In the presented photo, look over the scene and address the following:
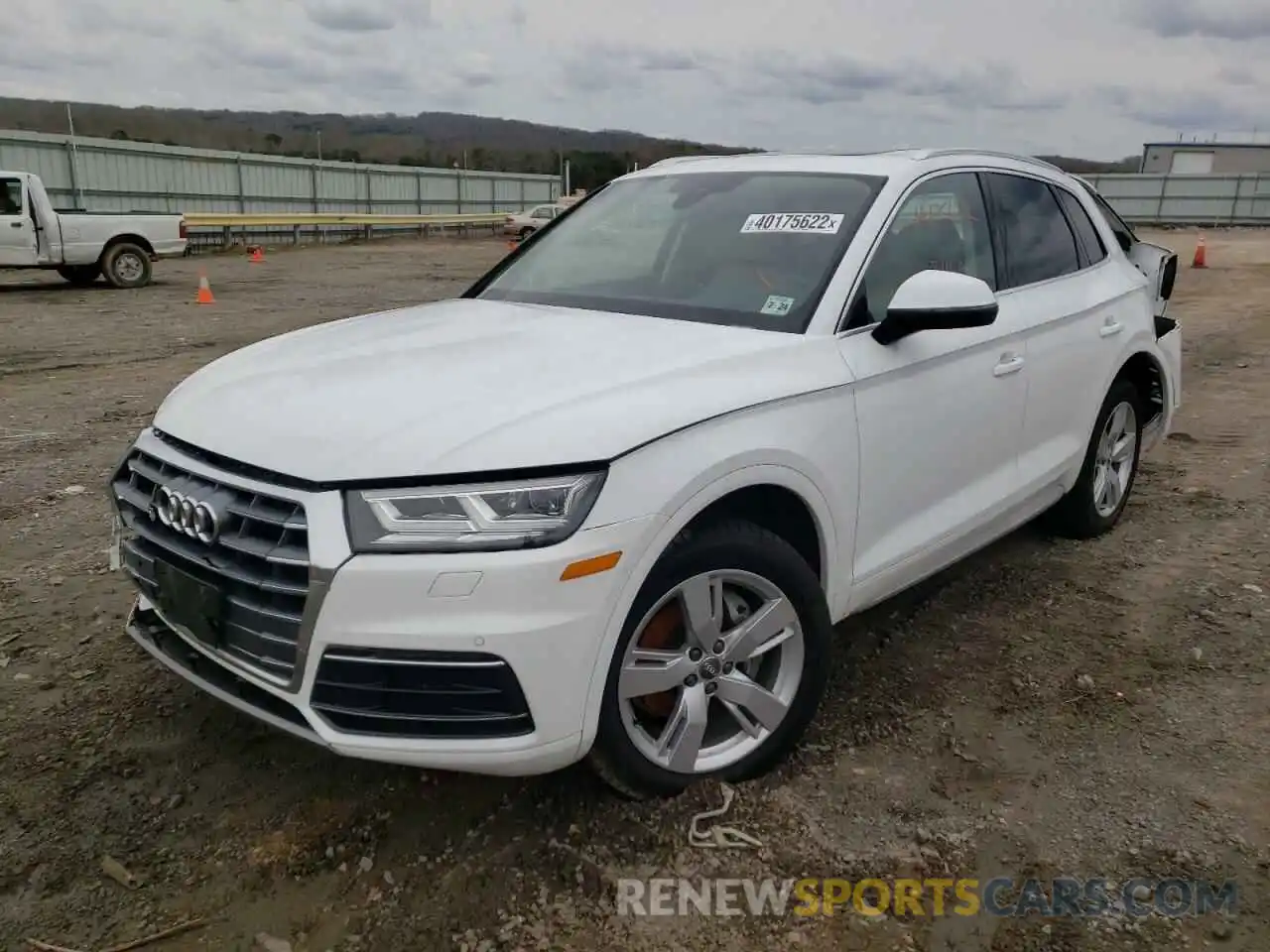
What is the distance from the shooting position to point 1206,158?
61.7 metres

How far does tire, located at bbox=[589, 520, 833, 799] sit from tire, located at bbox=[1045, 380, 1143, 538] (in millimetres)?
2307

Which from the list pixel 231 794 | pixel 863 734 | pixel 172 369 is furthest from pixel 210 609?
pixel 172 369

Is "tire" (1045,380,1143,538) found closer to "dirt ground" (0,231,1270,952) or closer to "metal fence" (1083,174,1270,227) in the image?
"dirt ground" (0,231,1270,952)

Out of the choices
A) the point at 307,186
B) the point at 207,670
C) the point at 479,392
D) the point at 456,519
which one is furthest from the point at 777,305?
the point at 307,186

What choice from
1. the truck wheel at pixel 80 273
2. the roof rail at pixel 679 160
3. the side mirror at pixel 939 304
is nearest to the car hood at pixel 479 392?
the side mirror at pixel 939 304

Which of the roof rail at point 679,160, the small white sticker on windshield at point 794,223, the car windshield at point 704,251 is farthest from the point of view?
the roof rail at point 679,160

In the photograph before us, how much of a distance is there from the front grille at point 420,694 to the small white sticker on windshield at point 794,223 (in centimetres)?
185

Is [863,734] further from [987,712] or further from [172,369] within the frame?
[172,369]

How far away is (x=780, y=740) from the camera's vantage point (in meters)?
2.87

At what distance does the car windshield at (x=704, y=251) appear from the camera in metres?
3.21

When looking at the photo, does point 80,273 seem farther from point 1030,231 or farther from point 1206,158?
point 1206,158

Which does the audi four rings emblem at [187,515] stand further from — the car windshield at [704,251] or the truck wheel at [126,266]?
the truck wheel at [126,266]

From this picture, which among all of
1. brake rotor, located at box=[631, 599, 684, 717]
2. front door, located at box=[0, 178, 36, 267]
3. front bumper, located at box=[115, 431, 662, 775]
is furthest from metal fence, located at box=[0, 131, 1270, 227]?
front bumper, located at box=[115, 431, 662, 775]

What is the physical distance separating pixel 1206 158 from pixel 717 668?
70731 millimetres
